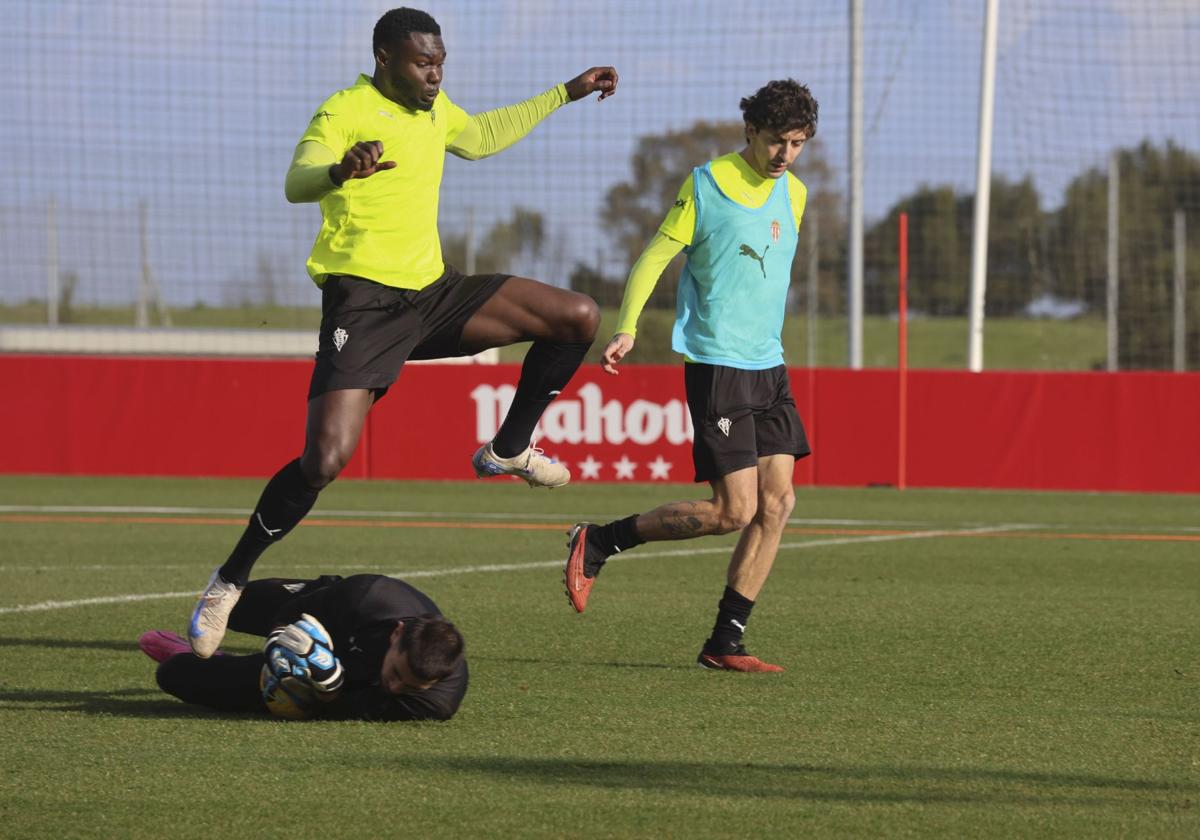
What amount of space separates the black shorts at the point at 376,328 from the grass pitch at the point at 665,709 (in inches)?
48.4

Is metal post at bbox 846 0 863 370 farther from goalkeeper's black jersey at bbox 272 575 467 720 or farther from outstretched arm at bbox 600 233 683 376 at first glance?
goalkeeper's black jersey at bbox 272 575 467 720

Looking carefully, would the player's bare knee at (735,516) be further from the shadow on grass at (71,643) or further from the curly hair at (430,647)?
the shadow on grass at (71,643)

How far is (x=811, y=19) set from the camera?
2081 cm

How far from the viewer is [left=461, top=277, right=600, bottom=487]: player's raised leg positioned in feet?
23.0

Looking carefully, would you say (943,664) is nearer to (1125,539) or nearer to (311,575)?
(311,575)

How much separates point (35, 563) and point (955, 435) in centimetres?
1010

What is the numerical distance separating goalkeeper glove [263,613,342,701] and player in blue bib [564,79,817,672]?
174 centimetres

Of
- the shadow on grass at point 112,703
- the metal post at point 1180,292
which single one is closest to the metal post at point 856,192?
the metal post at point 1180,292

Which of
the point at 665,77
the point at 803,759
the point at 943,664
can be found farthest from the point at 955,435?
the point at 803,759

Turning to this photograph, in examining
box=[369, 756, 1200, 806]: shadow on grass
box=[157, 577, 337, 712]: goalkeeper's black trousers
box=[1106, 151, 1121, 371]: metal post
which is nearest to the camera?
box=[369, 756, 1200, 806]: shadow on grass

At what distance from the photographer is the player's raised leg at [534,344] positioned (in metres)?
7.00

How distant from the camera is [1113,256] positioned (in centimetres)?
2123

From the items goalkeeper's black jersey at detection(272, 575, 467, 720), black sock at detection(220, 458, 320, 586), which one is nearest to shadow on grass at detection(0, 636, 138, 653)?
black sock at detection(220, 458, 320, 586)

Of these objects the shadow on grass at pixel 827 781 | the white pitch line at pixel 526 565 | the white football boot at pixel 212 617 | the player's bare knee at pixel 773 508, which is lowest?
the white pitch line at pixel 526 565
